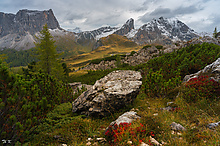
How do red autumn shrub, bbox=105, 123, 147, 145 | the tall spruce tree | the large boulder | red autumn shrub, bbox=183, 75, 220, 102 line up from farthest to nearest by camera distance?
the tall spruce tree < the large boulder < red autumn shrub, bbox=183, 75, 220, 102 < red autumn shrub, bbox=105, 123, 147, 145

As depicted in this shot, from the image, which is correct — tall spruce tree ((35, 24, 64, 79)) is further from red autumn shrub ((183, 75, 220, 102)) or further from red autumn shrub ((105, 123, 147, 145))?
red autumn shrub ((183, 75, 220, 102))

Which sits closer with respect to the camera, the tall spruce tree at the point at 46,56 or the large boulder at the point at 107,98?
the large boulder at the point at 107,98

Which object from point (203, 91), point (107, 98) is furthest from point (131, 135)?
point (203, 91)

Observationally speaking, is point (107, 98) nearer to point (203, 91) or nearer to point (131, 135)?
point (131, 135)

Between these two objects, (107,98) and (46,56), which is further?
(46,56)

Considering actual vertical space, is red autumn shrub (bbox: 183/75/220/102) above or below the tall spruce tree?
below

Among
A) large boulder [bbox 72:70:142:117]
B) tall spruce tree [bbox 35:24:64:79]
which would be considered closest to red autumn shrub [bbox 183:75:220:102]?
large boulder [bbox 72:70:142:117]

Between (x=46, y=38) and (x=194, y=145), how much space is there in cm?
2642

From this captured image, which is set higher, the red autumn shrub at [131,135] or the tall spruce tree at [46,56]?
the tall spruce tree at [46,56]

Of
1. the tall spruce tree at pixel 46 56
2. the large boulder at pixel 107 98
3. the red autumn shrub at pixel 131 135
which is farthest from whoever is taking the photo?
the tall spruce tree at pixel 46 56

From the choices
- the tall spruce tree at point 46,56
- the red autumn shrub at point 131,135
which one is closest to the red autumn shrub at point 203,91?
the red autumn shrub at point 131,135

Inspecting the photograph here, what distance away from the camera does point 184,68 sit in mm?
13961

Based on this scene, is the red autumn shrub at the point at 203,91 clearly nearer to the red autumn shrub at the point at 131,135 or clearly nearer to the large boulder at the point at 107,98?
the large boulder at the point at 107,98

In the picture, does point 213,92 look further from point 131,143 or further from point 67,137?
point 67,137
